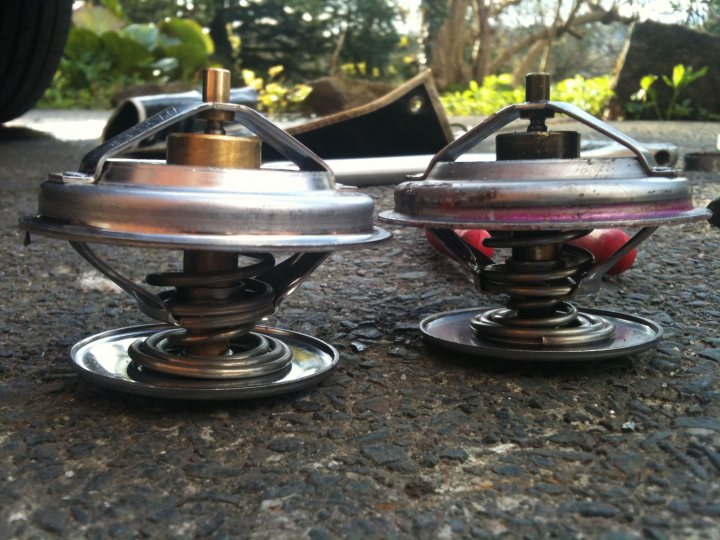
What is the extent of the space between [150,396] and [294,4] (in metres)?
18.3

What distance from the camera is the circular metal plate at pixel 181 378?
1453mm

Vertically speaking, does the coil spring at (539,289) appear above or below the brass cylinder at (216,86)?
below

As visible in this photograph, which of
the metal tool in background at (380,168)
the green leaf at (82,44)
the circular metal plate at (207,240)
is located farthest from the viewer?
the green leaf at (82,44)

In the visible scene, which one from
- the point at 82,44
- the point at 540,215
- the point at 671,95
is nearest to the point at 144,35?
the point at 82,44

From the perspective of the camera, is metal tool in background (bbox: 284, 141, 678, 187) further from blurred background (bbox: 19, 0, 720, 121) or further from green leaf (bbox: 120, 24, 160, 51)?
green leaf (bbox: 120, 24, 160, 51)

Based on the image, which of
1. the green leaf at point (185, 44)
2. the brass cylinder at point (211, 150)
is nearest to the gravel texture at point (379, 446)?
the brass cylinder at point (211, 150)

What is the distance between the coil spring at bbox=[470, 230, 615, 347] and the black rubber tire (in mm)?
4383

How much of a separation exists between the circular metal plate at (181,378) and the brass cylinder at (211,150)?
1.29 feet

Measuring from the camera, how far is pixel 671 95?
8727 mm

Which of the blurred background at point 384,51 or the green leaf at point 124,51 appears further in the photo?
the green leaf at point 124,51

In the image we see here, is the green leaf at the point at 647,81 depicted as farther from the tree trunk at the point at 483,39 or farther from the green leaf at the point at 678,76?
the tree trunk at the point at 483,39

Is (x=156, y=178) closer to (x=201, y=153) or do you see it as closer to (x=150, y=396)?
(x=201, y=153)

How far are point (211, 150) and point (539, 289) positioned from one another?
2.49 ft

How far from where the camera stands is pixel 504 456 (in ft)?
4.49
